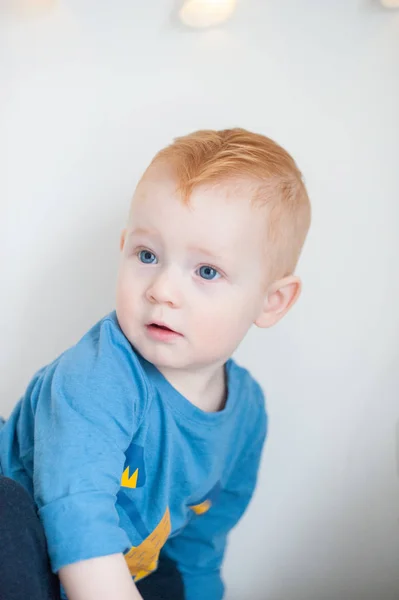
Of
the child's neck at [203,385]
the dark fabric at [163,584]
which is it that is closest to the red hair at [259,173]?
the child's neck at [203,385]

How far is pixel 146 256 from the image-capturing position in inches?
33.5

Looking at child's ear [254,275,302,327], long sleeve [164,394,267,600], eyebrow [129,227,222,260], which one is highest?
eyebrow [129,227,222,260]

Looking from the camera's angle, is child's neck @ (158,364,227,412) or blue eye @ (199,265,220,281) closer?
blue eye @ (199,265,220,281)

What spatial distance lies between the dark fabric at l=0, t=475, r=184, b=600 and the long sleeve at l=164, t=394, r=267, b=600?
0.35 m

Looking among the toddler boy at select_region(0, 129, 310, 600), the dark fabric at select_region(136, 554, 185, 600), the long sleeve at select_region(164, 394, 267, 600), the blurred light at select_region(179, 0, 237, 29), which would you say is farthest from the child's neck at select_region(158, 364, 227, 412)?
the blurred light at select_region(179, 0, 237, 29)

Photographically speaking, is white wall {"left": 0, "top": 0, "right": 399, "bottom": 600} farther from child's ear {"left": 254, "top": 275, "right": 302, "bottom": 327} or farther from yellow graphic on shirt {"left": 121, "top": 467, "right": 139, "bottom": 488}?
yellow graphic on shirt {"left": 121, "top": 467, "right": 139, "bottom": 488}

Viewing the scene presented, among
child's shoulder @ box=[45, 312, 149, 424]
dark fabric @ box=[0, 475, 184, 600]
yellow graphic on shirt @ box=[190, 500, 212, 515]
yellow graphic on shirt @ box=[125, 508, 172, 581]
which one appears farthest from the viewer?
yellow graphic on shirt @ box=[190, 500, 212, 515]

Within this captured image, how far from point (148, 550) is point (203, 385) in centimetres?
22

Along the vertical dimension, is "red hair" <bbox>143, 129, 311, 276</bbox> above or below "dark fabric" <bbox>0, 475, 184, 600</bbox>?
above

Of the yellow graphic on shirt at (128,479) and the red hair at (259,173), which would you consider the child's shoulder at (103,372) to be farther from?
the red hair at (259,173)

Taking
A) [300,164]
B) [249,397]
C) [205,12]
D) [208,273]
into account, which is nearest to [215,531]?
[249,397]

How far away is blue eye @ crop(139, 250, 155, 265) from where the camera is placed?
2.78 ft

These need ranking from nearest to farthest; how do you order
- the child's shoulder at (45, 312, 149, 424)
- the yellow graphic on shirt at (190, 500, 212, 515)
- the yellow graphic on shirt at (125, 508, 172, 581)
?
the child's shoulder at (45, 312, 149, 424)
the yellow graphic on shirt at (125, 508, 172, 581)
the yellow graphic on shirt at (190, 500, 212, 515)

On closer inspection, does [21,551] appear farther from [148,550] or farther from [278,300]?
[278,300]
